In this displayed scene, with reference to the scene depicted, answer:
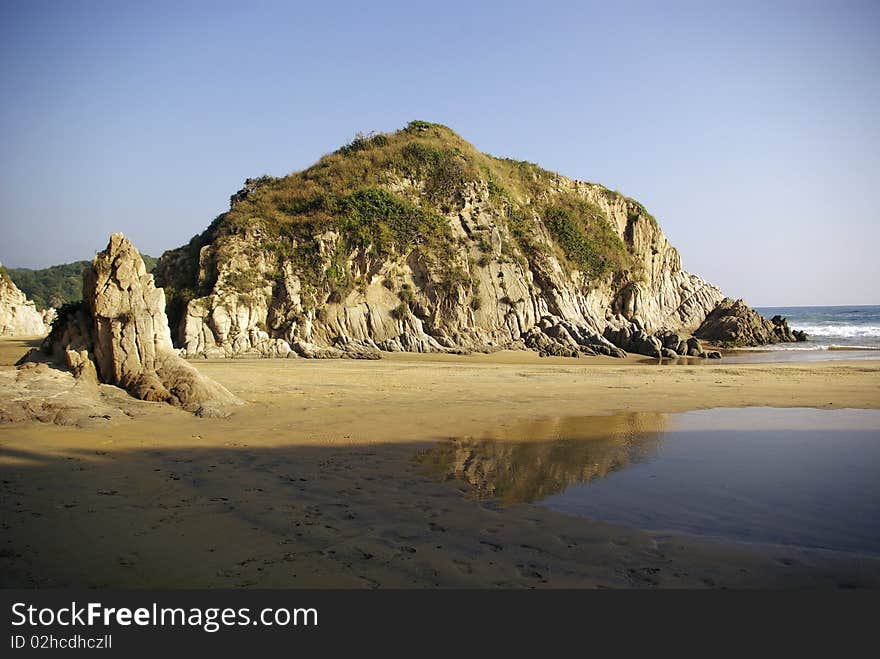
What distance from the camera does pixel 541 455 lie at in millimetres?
8547

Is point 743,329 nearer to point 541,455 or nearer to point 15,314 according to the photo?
point 541,455

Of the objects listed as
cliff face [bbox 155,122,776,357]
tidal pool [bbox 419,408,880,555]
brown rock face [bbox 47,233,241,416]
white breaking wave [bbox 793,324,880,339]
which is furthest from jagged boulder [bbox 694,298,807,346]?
brown rock face [bbox 47,233,241,416]

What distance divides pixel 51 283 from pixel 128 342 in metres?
80.9

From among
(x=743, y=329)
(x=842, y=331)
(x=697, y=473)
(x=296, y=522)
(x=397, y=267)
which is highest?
(x=397, y=267)

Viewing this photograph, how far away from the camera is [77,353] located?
1029 cm

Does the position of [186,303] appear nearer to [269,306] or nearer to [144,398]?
[269,306]

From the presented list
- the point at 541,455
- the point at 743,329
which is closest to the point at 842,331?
the point at 743,329

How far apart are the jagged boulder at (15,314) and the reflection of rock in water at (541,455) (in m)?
40.5

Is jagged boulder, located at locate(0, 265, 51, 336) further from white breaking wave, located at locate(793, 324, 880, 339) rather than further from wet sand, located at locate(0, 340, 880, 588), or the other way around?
white breaking wave, located at locate(793, 324, 880, 339)

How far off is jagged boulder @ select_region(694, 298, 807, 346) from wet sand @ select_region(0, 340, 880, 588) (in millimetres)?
38273

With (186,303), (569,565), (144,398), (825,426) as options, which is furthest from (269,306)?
(569,565)

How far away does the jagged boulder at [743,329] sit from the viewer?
140 feet

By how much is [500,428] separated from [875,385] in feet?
44.2

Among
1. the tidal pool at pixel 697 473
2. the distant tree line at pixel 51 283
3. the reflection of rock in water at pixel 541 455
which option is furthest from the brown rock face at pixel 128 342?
the distant tree line at pixel 51 283
